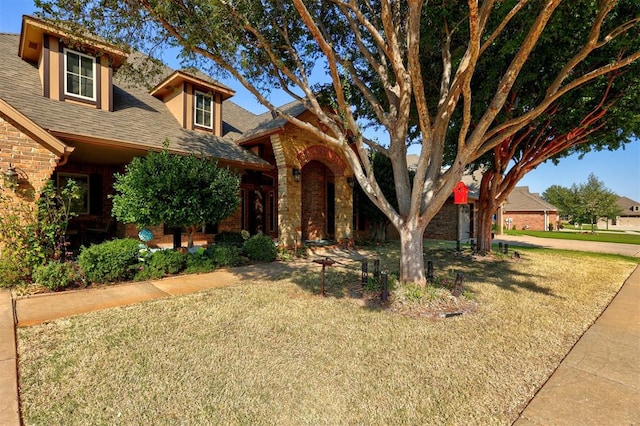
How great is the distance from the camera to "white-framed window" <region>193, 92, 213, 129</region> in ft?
39.0

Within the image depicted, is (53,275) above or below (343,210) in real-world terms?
below

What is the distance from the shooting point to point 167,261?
7.58 metres

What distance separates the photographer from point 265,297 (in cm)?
596

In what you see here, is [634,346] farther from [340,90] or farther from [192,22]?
[192,22]

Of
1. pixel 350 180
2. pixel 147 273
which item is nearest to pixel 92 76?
pixel 147 273

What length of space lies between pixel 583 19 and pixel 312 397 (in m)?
8.54

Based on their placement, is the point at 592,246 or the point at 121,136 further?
the point at 592,246

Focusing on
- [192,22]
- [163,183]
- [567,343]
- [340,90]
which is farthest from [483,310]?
[192,22]

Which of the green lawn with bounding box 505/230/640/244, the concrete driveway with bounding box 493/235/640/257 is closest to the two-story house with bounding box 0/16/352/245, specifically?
the concrete driveway with bounding box 493/235/640/257

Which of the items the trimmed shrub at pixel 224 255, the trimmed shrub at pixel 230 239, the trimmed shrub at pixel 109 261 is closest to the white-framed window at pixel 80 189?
the trimmed shrub at pixel 109 261

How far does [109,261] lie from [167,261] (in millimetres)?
1267

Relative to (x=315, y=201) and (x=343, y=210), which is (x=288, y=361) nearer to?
(x=343, y=210)

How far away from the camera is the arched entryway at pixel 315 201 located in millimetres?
14148

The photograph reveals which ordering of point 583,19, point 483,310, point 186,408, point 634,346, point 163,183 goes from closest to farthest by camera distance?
1. point 186,408
2. point 634,346
3. point 483,310
4. point 583,19
5. point 163,183
